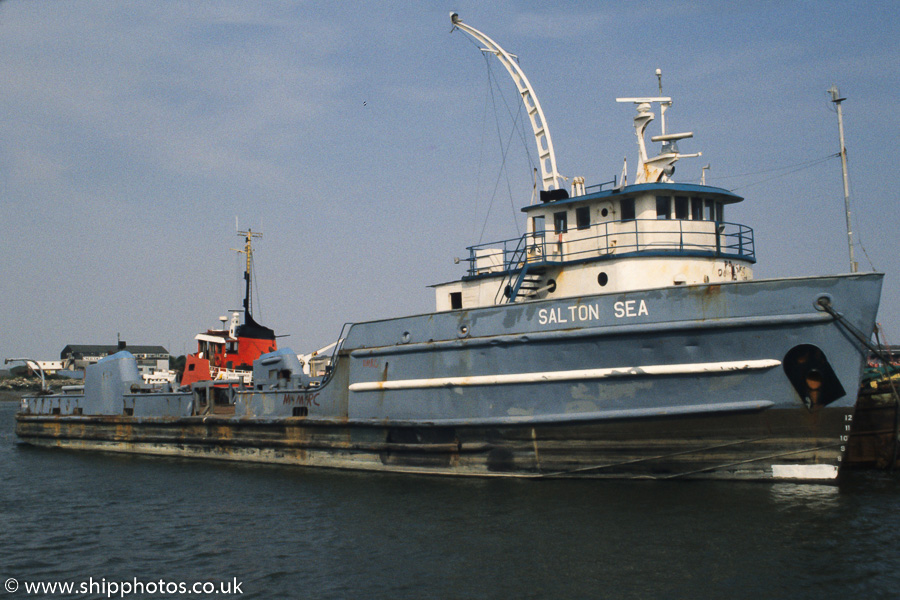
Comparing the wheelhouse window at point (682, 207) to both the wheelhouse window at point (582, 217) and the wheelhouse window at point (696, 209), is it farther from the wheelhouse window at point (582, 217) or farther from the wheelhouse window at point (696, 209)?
the wheelhouse window at point (582, 217)

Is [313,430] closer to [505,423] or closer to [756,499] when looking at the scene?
[505,423]

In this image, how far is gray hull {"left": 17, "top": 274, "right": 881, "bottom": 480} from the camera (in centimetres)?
1105

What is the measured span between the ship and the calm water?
2.08 ft

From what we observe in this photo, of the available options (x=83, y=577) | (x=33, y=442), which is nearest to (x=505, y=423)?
(x=83, y=577)

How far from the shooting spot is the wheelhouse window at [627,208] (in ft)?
46.0

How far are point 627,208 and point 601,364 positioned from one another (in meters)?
3.59

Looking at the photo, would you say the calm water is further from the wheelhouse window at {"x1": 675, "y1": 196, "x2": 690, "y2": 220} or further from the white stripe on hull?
the wheelhouse window at {"x1": 675, "y1": 196, "x2": 690, "y2": 220}

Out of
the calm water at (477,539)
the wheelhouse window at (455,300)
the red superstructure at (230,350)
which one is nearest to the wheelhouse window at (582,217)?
the wheelhouse window at (455,300)

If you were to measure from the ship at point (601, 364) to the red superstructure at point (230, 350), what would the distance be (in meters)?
6.17

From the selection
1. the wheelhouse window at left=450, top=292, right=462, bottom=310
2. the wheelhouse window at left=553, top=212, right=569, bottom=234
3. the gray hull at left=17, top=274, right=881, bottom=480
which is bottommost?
the gray hull at left=17, top=274, right=881, bottom=480

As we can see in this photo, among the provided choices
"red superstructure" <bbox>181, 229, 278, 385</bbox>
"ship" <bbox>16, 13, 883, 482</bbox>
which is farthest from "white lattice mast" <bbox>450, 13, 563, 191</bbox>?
"red superstructure" <bbox>181, 229, 278, 385</bbox>

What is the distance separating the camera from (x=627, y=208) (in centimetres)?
1409

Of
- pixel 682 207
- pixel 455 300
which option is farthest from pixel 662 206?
pixel 455 300

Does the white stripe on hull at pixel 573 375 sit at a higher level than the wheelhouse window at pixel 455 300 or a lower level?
lower
